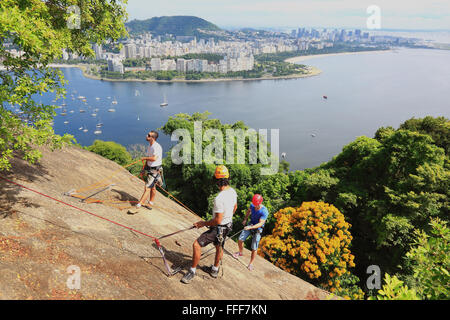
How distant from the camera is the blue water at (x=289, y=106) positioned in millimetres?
84312

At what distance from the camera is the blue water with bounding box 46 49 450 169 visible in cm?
8431

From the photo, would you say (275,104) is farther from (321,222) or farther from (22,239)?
(22,239)

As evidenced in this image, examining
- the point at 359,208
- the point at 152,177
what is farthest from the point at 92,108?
the point at 152,177

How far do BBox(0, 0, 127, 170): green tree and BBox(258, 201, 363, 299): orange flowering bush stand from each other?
10151mm

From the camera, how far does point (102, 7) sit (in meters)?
8.84

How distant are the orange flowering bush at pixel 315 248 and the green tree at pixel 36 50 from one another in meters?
10.2

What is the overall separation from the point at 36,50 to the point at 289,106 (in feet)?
Result: 375

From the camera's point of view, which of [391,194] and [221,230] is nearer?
[221,230]

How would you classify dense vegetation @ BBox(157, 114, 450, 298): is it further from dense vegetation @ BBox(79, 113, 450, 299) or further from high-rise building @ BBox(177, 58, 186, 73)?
high-rise building @ BBox(177, 58, 186, 73)

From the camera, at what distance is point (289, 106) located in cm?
11388

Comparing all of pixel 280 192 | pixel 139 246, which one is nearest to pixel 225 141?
pixel 280 192

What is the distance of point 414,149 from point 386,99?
123546 mm

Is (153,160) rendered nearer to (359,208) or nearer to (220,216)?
(220,216)

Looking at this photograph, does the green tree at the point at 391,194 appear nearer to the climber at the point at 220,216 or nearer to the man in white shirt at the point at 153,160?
the climber at the point at 220,216
